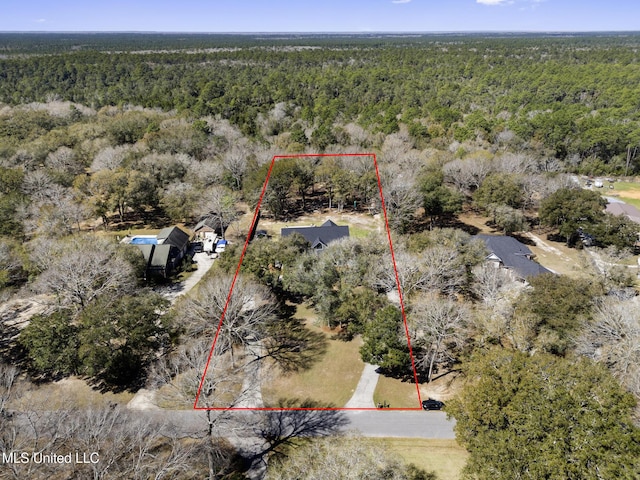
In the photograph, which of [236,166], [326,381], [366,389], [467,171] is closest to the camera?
[366,389]

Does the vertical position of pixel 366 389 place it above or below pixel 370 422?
below

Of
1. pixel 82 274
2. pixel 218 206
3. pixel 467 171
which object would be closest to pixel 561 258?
pixel 467 171

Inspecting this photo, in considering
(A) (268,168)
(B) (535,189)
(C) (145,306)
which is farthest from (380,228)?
(C) (145,306)

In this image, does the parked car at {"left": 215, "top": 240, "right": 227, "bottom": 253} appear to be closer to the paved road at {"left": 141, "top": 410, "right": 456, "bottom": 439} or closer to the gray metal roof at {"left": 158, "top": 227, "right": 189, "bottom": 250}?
the gray metal roof at {"left": 158, "top": 227, "right": 189, "bottom": 250}

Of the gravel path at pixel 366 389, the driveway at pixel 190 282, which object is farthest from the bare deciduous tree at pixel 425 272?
the driveway at pixel 190 282

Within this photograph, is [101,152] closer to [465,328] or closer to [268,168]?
[268,168]

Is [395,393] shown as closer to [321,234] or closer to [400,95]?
[321,234]

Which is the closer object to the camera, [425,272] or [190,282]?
[425,272]

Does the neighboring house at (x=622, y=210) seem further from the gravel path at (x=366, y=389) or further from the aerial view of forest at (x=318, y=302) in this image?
the gravel path at (x=366, y=389)
